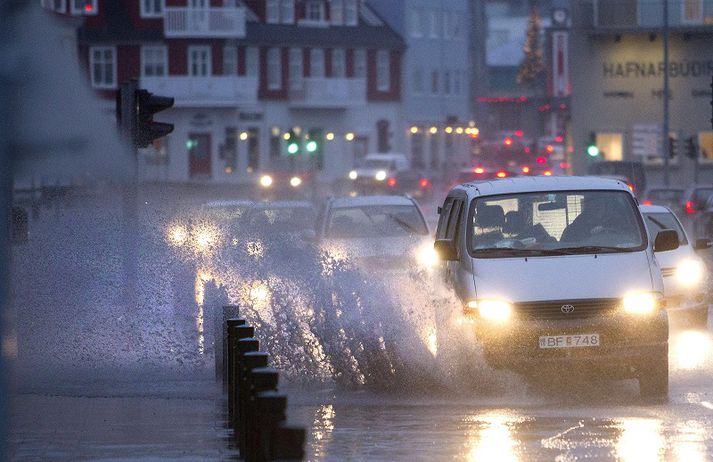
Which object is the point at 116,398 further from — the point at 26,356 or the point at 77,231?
the point at 77,231

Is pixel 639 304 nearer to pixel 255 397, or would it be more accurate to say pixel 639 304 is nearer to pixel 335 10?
pixel 255 397

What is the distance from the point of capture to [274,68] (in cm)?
8869

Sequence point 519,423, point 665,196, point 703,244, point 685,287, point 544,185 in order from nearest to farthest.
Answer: point 519,423 < point 544,185 < point 685,287 < point 703,244 < point 665,196

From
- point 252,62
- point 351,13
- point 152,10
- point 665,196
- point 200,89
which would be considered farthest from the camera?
point 351,13

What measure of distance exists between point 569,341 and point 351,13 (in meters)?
80.3

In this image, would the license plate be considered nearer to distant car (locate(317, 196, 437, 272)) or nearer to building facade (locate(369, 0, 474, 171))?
distant car (locate(317, 196, 437, 272))

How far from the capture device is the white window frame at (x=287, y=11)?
8900 cm

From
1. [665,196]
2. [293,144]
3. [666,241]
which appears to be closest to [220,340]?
[666,241]

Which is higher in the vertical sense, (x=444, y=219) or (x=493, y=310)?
(x=444, y=219)

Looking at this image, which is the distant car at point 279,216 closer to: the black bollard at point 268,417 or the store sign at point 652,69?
the black bollard at point 268,417

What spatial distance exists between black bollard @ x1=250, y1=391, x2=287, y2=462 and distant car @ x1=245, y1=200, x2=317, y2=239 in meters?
16.3

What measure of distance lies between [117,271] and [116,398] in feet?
20.9

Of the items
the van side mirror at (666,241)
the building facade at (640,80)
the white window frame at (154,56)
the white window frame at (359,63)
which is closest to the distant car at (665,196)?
the building facade at (640,80)

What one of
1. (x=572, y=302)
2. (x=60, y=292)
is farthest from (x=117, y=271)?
(x=572, y=302)
